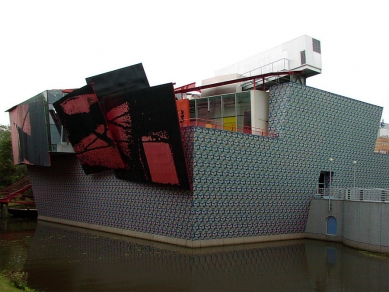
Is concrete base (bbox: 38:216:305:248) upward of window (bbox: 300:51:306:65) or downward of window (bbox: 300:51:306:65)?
downward

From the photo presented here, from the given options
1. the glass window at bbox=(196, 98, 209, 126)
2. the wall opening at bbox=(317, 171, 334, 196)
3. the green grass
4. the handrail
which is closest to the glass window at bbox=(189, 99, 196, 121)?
the glass window at bbox=(196, 98, 209, 126)

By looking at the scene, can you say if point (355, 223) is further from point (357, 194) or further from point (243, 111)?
point (243, 111)

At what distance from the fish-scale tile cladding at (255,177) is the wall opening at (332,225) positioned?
1.42 meters

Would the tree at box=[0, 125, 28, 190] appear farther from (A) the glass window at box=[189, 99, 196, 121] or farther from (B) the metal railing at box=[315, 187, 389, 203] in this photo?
(B) the metal railing at box=[315, 187, 389, 203]

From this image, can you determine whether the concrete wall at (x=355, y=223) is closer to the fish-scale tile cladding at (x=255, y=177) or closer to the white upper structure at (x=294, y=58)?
the fish-scale tile cladding at (x=255, y=177)

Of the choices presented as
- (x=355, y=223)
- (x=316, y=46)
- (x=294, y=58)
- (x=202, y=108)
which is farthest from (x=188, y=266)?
(x=316, y=46)

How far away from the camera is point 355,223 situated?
58.9ft

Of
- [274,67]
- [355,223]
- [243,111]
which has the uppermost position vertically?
[274,67]

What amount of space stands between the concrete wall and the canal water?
1.93ft

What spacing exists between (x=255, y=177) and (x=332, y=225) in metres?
4.72

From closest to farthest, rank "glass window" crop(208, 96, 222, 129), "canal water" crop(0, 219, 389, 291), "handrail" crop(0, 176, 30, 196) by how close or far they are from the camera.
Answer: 1. "canal water" crop(0, 219, 389, 291)
2. "glass window" crop(208, 96, 222, 129)
3. "handrail" crop(0, 176, 30, 196)

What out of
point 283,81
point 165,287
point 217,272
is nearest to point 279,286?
point 217,272

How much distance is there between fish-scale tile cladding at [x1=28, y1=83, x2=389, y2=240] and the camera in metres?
17.8

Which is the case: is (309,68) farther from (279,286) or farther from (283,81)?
(279,286)
